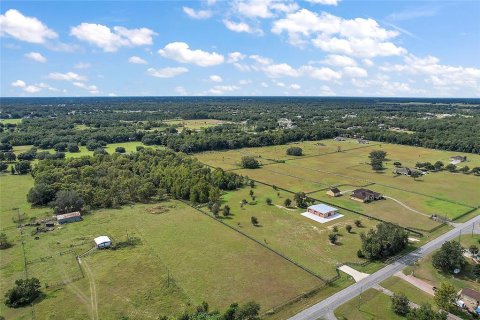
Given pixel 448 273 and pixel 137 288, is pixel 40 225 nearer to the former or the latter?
pixel 137 288

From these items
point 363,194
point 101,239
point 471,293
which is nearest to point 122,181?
point 101,239

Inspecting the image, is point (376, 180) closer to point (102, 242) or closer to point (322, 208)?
point (322, 208)

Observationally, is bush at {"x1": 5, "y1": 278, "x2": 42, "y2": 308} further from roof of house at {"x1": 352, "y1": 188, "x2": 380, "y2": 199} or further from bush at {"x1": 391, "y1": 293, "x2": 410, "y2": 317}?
roof of house at {"x1": 352, "y1": 188, "x2": 380, "y2": 199}

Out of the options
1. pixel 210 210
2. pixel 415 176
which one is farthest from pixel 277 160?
pixel 210 210

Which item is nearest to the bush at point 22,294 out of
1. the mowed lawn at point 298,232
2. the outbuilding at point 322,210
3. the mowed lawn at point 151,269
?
the mowed lawn at point 151,269

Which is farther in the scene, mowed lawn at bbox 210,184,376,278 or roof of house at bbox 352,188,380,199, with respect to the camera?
roof of house at bbox 352,188,380,199

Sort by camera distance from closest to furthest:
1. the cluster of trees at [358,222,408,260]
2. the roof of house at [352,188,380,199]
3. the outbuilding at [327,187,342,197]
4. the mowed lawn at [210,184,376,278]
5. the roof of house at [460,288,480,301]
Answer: the roof of house at [460,288,480,301] < the cluster of trees at [358,222,408,260] < the mowed lawn at [210,184,376,278] < the roof of house at [352,188,380,199] < the outbuilding at [327,187,342,197]

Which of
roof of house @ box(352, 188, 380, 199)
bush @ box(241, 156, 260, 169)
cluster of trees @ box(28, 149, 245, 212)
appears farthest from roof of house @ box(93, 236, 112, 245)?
bush @ box(241, 156, 260, 169)
